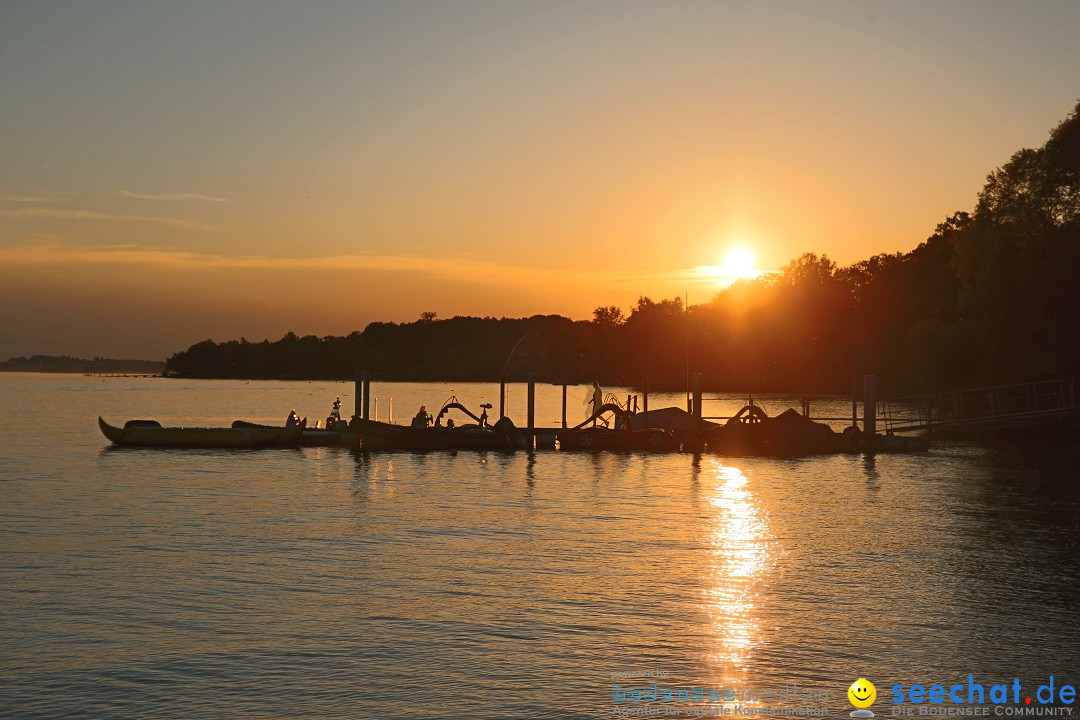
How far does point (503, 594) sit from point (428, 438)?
36.7 meters

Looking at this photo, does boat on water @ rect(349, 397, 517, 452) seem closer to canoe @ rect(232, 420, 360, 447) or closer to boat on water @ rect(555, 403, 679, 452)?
canoe @ rect(232, 420, 360, 447)

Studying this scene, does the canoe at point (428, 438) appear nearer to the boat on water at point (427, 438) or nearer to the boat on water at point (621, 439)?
the boat on water at point (427, 438)

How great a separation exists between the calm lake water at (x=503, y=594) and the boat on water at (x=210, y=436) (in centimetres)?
1668

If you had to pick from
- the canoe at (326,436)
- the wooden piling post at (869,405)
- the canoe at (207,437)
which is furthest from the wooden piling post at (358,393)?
the wooden piling post at (869,405)

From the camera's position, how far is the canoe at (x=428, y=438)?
184ft

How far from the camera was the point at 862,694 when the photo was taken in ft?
45.5

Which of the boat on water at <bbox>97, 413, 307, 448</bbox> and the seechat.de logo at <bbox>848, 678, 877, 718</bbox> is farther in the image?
the boat on water at <bbox>97, 413, 307, 448</bbox>

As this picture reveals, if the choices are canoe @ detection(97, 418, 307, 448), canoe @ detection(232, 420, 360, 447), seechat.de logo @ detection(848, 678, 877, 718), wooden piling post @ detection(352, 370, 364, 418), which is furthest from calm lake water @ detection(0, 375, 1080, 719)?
wooden piling post @ detection(352, 370, 364, 418)

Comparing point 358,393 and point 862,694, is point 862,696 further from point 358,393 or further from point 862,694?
point 358,393

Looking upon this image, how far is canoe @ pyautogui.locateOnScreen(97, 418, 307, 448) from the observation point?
58312 millimetres

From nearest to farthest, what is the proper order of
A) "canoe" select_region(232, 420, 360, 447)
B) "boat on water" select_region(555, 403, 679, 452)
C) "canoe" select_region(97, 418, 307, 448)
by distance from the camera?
"boat on water" select_region(555, 403, 679, 452) < "canoe" select_region(97, 418, 307, 448) < "canoe" select_region(232, 420, 360, 447)

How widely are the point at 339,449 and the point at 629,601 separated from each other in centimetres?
4363

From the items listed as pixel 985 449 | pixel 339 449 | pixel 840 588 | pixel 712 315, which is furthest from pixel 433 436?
pixel 712 315

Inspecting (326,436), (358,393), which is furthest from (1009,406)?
(326,436)
